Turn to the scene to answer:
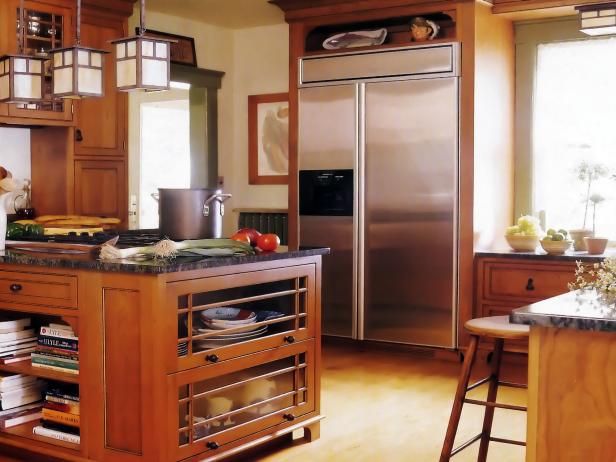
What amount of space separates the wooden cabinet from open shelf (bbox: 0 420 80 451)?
295 centimetres

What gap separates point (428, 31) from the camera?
5551 millimetres

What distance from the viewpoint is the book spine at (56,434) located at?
3.26 metres

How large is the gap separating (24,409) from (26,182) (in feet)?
7.35

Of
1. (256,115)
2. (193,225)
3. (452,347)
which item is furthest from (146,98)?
(193,225)

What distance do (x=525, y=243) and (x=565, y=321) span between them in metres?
3.21

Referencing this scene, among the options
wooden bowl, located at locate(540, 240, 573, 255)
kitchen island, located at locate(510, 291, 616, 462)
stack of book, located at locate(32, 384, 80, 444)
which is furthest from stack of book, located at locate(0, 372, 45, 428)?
wooden bowl, located at locate(540, 240, 573, 255)

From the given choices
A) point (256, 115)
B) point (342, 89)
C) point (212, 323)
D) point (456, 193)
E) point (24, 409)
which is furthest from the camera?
point (256, 115)

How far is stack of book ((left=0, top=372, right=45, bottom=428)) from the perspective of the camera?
347cm

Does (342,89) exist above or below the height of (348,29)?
below

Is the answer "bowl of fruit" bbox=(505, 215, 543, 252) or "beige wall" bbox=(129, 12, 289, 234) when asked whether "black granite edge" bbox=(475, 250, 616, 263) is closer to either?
→ "bowl of fruit" bbox=(505, 215, 543, 252)

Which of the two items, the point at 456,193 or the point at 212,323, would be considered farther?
the point at 456,193

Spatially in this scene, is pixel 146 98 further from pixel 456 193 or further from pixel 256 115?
pixel 456 193

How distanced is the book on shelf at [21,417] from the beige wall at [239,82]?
10.4 ft

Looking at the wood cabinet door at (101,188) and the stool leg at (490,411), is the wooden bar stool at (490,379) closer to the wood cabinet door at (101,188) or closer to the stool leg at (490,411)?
the stool leg at (490,411)
